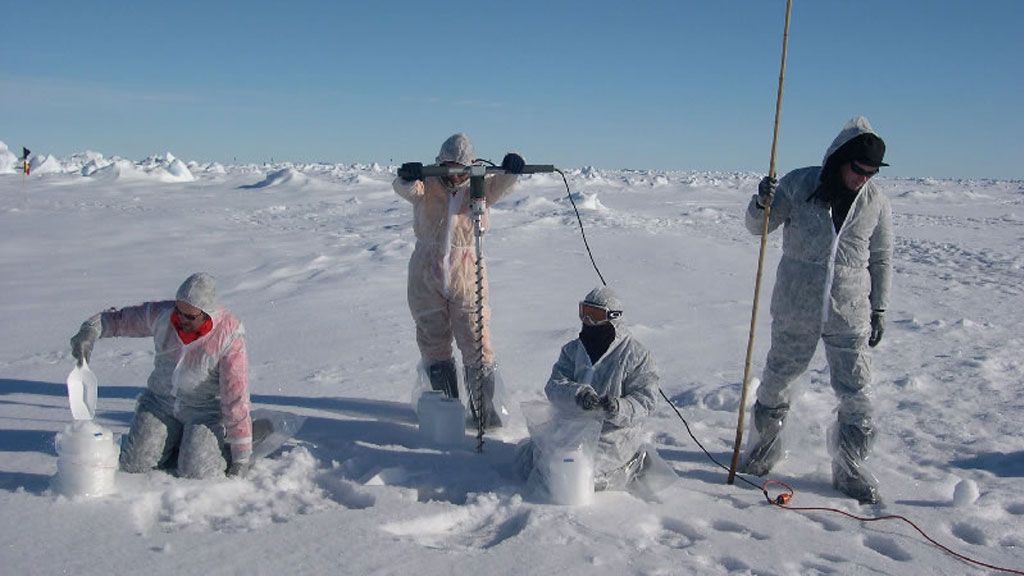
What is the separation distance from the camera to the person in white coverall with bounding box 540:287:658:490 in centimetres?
291

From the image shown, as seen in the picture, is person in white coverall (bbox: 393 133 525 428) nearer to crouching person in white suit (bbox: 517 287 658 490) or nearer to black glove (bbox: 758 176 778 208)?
crouching person in white suit (bbox: 517 287 658 490)

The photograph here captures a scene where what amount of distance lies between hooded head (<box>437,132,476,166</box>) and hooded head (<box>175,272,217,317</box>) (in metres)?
1.22

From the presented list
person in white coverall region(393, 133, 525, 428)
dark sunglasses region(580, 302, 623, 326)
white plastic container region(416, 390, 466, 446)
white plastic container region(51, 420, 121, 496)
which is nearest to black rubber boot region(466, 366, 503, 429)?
person in white coverall region(393, 133, 525, 428)

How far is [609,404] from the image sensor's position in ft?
9.21

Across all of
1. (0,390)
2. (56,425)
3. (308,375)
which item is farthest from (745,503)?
(0,390)

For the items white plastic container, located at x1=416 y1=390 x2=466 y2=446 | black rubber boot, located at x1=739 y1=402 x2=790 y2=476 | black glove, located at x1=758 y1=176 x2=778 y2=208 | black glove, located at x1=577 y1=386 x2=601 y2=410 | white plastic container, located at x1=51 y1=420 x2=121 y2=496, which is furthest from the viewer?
white plastic container, located at x1=416 y1=390 x2=466 y2=446

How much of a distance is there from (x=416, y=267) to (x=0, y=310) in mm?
4924

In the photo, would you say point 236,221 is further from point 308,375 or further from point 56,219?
point 308,375

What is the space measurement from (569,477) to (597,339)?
1.80ft

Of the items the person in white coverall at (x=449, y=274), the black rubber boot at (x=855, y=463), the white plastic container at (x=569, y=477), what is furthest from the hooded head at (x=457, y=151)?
the black rubber boot at (x=855, y=463)

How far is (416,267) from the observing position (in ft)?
12.2

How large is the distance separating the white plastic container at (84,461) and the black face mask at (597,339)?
1.82 meters

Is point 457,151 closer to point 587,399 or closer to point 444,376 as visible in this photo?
point 444,376

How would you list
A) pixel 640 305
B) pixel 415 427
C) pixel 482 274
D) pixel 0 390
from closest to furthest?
pixel 482 274, pixel 415 427, pixel 0 390, pixel 640 305
